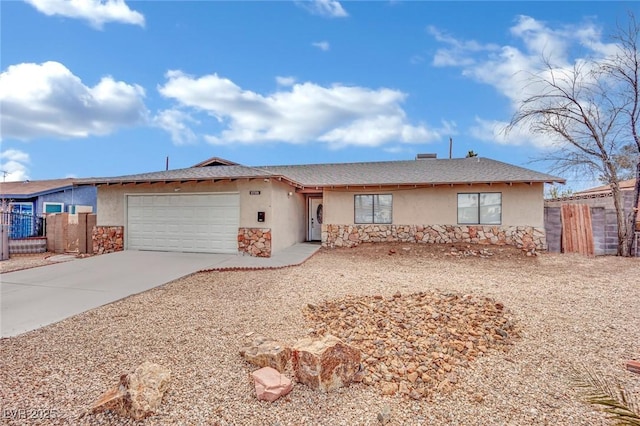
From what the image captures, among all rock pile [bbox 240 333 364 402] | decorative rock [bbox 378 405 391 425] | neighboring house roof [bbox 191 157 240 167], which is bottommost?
decorative rock [bbox 378 405 391 425]

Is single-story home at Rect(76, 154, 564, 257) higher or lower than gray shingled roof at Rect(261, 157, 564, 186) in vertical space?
lower

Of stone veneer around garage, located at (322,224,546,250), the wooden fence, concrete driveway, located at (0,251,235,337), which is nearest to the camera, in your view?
concrete driveway, located at (0,251,235,337)

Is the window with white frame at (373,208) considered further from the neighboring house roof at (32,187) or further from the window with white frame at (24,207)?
the window with white frame at (24,207)

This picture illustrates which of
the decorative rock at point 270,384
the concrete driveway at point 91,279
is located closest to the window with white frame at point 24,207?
the concrete driveway at point 91,279

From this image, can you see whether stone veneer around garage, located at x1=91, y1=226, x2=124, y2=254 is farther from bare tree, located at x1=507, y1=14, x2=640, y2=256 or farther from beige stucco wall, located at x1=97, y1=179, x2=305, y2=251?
bare tree, located at x1=507, y1=14, x2=640, y2=256

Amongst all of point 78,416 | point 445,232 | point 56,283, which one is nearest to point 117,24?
point 56,283

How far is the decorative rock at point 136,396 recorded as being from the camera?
2.90 m

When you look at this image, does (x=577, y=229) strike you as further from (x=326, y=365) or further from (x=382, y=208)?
(x=326, y=365)

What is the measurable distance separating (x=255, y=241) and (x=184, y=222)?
9.29ft

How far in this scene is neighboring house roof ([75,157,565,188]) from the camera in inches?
448

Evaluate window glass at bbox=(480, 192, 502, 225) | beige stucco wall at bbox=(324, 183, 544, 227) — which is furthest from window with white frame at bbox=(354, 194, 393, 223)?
window glass at bbox=(480, 192, 502, 225)

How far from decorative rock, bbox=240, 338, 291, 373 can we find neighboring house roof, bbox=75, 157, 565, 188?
23.3ft

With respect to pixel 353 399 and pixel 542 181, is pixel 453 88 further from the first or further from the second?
pixel 353 399

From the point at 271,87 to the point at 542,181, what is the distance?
11.0m
